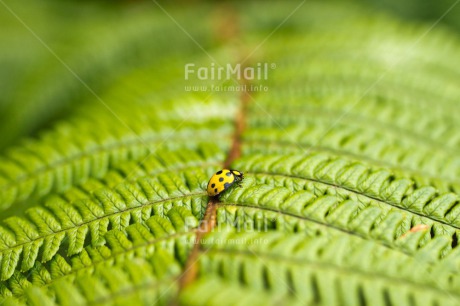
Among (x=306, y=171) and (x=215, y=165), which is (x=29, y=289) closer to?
(x=215, y=165)

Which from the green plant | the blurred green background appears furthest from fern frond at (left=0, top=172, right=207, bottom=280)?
the blurred green background

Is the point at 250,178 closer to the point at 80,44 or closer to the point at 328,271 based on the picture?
the point at 328,271

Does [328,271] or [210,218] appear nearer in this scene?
[328,271]

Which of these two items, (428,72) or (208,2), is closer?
(428,72)

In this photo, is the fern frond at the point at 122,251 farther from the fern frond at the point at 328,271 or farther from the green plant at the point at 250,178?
the fern frond at the point at 328,271

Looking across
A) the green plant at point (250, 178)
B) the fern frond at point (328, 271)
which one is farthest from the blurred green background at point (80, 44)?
the fern frond at point (328, 271)

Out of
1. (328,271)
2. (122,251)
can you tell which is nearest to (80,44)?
(122,251)

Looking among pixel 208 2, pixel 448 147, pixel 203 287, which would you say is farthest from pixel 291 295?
pixel 208 2

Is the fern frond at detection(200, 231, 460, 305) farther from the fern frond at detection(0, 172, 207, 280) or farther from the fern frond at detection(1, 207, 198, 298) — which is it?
the fern frond at detection(0, 172, 207, 280)
